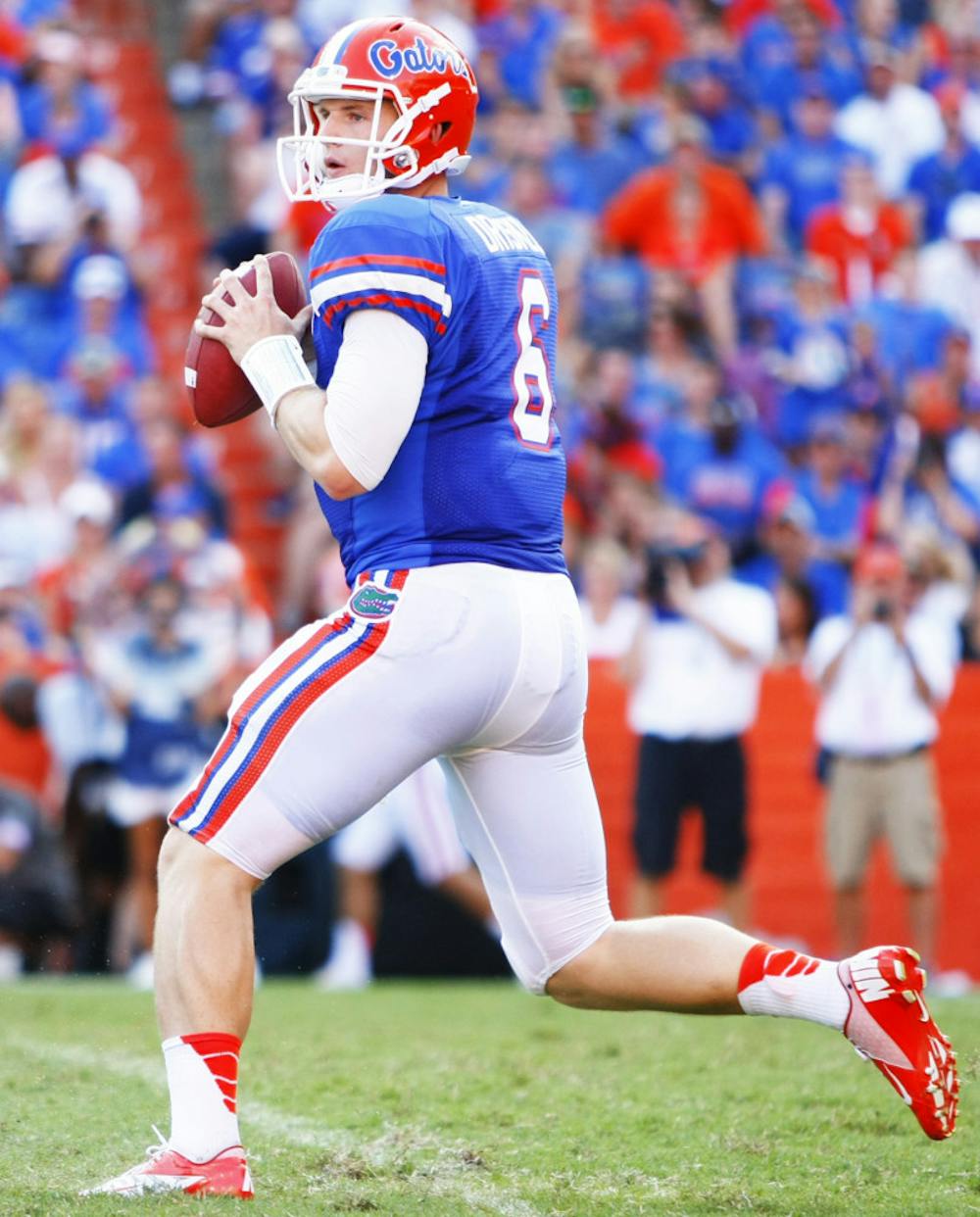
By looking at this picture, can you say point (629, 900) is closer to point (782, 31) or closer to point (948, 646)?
point (948, 646)

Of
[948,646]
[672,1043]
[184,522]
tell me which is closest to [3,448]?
[184,522]

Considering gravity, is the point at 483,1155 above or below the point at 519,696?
below

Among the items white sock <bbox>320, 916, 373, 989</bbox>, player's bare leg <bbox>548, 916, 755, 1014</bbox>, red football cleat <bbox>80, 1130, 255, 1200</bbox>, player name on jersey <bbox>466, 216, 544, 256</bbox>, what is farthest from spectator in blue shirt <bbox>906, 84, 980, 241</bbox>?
red football cleat <bbox>80, 1130, 255, 1200</bbox>

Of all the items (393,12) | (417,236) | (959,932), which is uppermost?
(393,12)

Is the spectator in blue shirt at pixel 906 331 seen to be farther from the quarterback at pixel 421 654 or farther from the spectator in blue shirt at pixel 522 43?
the quarterback at pixel 421 654

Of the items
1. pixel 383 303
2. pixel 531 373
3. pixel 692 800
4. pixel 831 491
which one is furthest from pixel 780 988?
pixel 831 491

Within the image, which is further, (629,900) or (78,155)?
(78,155)

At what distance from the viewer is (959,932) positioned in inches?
337

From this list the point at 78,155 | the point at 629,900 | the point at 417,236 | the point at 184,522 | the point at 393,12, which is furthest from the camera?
the point at 393,12

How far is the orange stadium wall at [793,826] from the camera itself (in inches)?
337

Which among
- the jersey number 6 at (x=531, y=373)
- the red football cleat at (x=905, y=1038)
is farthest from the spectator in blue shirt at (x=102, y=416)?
the red football cleat at (x=905, y=1038)

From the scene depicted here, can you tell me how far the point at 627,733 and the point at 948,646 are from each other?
1491mm

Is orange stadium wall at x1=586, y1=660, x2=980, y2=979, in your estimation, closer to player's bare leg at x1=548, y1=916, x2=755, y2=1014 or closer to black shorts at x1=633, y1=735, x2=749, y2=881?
black shorts at x1=633, y1=735, x2=749, y2=881

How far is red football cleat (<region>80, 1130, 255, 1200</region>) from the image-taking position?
132 inches
